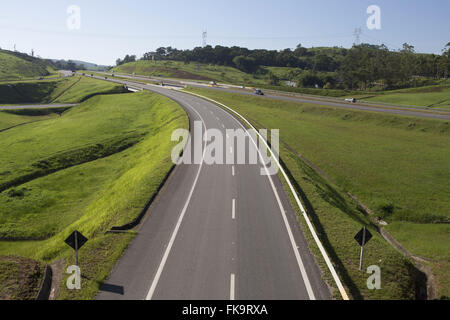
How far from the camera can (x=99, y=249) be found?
14070 millimetres

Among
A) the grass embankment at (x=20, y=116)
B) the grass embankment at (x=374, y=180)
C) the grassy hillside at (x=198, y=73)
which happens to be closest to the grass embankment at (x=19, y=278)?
the grass embankment at (x=374, y=180)

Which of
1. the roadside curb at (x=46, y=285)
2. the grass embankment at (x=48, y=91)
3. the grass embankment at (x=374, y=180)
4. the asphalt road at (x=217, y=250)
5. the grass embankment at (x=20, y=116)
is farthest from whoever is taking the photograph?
the grass embankment at (x=48, y=91)

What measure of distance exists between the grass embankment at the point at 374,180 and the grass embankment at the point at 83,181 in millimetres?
10728

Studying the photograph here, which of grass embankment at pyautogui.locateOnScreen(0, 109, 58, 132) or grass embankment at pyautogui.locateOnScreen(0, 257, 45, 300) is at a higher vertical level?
grass embankment at pyautogui.locateOnScreen(0, 109, 58, 132)

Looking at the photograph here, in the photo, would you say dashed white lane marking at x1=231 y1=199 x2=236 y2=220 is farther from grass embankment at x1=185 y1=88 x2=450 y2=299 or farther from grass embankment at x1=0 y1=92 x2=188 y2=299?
grass embankment at x1=0 y1=92 x2=188 y2=299

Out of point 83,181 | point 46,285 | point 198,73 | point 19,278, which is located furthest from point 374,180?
point 198,73

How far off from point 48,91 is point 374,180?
105930 millimetres

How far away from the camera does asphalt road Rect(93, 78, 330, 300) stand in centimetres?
1133

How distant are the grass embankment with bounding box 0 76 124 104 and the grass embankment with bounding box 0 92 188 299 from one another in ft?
103

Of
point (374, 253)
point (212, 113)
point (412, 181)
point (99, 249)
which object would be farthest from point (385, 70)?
point (99, 249)

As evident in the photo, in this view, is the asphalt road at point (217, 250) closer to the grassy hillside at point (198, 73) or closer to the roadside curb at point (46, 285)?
the roadside curb at point (46, 285)

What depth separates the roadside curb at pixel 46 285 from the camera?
11.7 m

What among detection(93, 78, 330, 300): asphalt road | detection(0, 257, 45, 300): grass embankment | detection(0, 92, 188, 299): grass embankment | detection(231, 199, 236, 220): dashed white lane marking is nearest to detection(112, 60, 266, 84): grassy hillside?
detection(0, 92, 188, 299): grass embankment

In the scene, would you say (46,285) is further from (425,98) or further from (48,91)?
(48,91)
